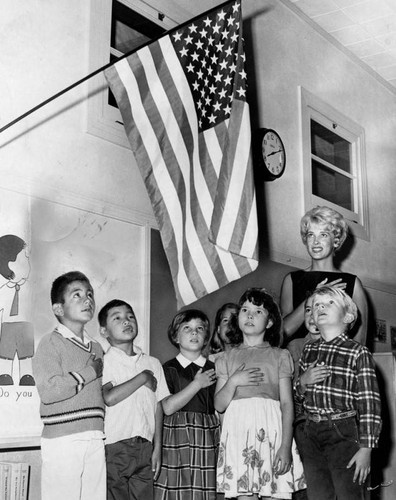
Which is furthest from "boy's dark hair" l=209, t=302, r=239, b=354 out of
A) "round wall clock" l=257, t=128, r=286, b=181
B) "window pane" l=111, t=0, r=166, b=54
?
"window pane" l=111, t=0, r=166, b=54

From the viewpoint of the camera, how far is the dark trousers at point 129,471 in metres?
3.44

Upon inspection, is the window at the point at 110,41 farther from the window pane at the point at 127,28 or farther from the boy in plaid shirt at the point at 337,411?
the boy in plaid shirt at the point at 337,411

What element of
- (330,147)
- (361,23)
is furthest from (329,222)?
(361,23)

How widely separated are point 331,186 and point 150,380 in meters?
3.49

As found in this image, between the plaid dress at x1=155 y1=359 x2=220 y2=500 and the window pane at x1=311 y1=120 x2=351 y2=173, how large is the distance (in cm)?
338

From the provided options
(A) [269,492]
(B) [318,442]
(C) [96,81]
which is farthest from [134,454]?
(C) [96,81]

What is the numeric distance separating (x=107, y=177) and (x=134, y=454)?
160 cm

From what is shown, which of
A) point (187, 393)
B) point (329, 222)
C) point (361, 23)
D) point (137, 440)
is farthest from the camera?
point (361, 23)

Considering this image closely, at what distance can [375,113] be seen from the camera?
7.30 meters

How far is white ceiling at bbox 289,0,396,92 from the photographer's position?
6.10 meters

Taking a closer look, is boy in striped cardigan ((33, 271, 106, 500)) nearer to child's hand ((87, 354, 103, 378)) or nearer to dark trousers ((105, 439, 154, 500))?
child's hand ((87, 354, 103, 378))

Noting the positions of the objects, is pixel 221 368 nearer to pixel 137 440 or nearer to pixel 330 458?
pixel 137 440

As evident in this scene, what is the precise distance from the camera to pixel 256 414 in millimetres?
3488

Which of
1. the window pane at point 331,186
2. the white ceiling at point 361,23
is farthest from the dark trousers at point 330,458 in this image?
the white ceiling at point 361,23
